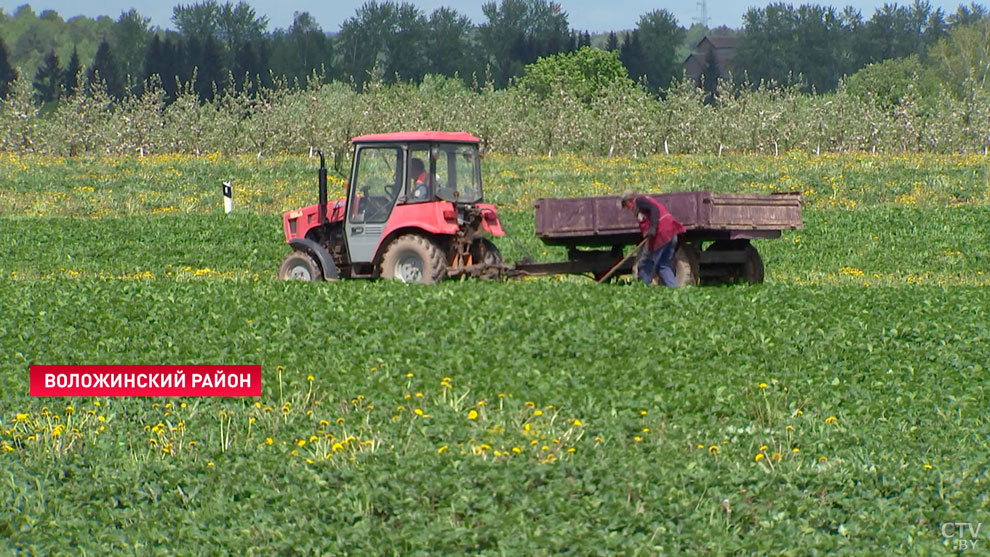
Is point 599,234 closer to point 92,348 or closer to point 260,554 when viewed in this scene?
point 92,348

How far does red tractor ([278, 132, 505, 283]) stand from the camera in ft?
53.8

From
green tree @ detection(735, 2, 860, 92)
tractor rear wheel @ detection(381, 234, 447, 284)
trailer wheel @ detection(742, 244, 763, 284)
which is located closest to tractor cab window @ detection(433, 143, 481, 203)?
tractor rear wheel @ detection(381, 234, 447, 284)

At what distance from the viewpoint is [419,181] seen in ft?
54.5

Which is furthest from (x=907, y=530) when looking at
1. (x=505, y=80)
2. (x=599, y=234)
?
(x=505, y=80)

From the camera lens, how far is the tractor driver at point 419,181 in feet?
54.4

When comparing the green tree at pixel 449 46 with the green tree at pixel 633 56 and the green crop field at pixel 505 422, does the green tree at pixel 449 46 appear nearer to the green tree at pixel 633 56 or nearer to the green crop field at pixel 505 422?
the green tree at pixel 633 56

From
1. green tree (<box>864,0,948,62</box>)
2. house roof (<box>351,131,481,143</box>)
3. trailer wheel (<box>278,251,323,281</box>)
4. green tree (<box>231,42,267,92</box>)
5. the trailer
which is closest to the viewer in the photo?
the trailer

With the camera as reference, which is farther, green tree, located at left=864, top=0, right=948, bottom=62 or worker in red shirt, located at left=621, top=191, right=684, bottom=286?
green tree, located at left=864, top=0, right=948, bottom=62

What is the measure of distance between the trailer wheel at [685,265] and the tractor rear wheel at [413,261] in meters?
3.15

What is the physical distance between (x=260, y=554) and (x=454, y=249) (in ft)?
32.2

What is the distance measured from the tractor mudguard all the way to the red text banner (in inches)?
215

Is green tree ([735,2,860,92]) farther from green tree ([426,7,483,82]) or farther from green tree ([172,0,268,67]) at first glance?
green tree ([172,0,268,67])

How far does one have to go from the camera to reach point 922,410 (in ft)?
33.8

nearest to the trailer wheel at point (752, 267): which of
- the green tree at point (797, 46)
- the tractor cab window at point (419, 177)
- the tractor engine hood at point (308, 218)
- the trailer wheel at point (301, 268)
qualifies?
the tractor cab window at point (419, 177)
